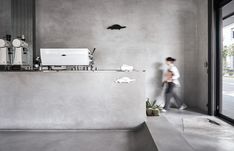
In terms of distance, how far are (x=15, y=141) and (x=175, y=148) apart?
2.55m

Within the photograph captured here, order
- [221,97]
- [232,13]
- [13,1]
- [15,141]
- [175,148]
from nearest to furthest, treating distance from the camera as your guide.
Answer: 1. [175,148]
2. [15,141]
3. [232,13]
4. [221,97]
5. [13,1]

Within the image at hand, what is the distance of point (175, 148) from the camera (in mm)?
2648

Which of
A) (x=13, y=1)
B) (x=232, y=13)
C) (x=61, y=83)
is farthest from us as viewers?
(x=13, y=1)

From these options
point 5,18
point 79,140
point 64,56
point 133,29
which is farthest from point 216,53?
point 5,18

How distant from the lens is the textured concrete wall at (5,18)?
614cm

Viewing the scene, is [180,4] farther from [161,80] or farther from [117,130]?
[117,130]

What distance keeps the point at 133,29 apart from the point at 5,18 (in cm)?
388

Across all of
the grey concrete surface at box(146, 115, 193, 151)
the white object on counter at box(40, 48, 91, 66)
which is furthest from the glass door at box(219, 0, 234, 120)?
the white object on counter at box(40, 48, 91, 66)

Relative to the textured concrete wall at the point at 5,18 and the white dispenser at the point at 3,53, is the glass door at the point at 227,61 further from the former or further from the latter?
the textured concrete wall at the point at 5,18

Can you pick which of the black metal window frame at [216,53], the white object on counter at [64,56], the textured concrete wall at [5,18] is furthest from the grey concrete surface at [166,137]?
the textured concrete wall at [5,18]

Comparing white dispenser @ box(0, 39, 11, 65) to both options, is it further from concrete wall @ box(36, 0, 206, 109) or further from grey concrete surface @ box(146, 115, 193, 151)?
grey concrete surface @ box(146, 115, 193, 151)

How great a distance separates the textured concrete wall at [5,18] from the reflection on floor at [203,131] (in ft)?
17.3

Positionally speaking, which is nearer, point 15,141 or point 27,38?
point 15,141

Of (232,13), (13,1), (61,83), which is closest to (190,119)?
(232,13)
